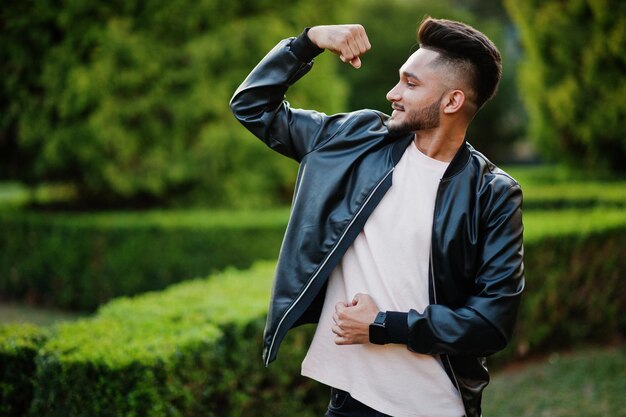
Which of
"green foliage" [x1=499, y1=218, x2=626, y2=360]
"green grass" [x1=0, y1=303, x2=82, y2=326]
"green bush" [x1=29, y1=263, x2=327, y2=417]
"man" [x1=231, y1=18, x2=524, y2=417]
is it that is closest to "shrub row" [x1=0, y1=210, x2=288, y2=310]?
"green grass" [x1=0, y1=303, x2=82, y2=326]

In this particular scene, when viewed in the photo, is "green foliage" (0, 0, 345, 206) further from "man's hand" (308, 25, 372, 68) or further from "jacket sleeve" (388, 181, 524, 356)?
"jacket sleeve" (388, 181, 524, 356)

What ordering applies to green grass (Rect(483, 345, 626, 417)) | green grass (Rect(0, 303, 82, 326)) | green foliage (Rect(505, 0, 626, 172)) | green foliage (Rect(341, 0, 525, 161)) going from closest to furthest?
green grass (Rect(483, 345, 626, 417))
green grass (Rect(0, 303, 82, 326))
green foliage (Rect(505, 0, 626, 172))
green foliage (Rect(341, 0, 525, 161))

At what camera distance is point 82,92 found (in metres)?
9.70

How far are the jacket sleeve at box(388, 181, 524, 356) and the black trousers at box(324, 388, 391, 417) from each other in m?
0.35

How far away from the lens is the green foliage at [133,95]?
32.2 feet

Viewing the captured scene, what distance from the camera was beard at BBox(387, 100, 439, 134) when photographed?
2479mm

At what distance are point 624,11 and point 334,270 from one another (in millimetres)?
10765

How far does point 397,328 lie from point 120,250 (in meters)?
7.44

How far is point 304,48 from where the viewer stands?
2666 mm

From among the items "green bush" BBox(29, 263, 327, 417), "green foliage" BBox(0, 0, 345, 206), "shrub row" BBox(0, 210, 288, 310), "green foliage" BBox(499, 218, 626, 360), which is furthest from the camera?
"green foliage" BBox(0, 0, 345, 206)

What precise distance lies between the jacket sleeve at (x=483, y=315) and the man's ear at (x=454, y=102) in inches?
17.4

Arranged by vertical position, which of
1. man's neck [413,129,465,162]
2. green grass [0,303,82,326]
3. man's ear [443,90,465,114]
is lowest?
green grass [0,303,82,326]

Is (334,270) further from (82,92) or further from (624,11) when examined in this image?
(624,11)

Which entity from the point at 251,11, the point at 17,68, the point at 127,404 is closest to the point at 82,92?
the point at 17,68
